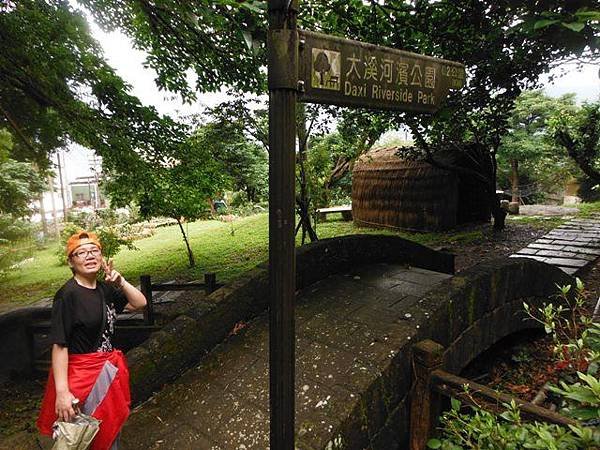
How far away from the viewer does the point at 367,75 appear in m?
1.72

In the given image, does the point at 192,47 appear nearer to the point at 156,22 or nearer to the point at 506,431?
the point at 156,22

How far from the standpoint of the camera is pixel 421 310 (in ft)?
10.8

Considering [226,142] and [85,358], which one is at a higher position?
[226,142]

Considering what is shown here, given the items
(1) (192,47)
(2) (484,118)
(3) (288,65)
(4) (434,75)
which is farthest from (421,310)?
(2) (484,118)

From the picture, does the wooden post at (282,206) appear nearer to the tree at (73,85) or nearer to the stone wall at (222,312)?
the stone wall at (222,312)

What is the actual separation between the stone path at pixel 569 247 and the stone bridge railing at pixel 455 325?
108 inches

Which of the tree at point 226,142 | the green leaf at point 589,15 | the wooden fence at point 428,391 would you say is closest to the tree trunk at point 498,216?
the tree at point 226,142

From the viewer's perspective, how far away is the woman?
7.54 feet

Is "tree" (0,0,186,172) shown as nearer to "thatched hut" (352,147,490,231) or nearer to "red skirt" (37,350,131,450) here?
"red skirt" (37,350,131,450)

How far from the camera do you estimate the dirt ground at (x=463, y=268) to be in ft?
15.9

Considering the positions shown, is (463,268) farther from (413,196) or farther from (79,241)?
(79,241)

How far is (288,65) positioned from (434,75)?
0.98 metres

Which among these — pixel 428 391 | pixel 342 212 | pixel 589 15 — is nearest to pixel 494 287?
pixel 428 391

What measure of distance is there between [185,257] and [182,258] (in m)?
0.12
